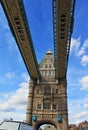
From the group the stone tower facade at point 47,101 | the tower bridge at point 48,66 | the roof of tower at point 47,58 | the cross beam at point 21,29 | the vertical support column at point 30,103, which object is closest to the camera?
the cross beam at point 21,29

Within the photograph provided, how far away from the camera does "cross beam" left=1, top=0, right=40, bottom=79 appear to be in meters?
29.3

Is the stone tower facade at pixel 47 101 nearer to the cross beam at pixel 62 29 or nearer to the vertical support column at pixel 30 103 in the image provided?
the vertical support column at pixel 30 103

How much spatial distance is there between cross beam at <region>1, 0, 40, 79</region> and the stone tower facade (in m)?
5.94

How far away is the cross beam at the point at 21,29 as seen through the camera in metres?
29.3

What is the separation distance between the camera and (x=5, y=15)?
32.4m

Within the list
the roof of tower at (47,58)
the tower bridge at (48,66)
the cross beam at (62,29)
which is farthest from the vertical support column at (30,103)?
the cross beam at (62,29)

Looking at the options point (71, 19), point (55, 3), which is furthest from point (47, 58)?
point (55, 3)

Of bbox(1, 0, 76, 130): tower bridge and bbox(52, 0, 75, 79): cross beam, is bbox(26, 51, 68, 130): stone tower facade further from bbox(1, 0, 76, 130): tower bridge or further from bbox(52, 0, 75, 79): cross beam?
bbox(52, 0, 75, 79): cross beam

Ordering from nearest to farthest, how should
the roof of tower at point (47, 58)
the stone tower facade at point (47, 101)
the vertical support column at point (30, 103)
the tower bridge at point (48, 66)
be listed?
the tower bridge at point (48, 66) < the vertical support column at point (30, 103) < the stone tower facade at point (47, 101) < the roof of tower at point (47, 58)

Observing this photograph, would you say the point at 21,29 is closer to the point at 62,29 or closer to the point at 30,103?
the point at 62,29

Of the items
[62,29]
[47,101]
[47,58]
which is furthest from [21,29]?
[47,58]

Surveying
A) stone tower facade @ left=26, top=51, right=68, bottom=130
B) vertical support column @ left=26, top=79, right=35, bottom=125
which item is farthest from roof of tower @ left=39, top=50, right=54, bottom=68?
vertical support column @ left=26, top=79, right=35, bottom=125

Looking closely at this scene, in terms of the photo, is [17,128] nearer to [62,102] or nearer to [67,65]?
[67,65]

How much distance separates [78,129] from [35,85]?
66.1 m
